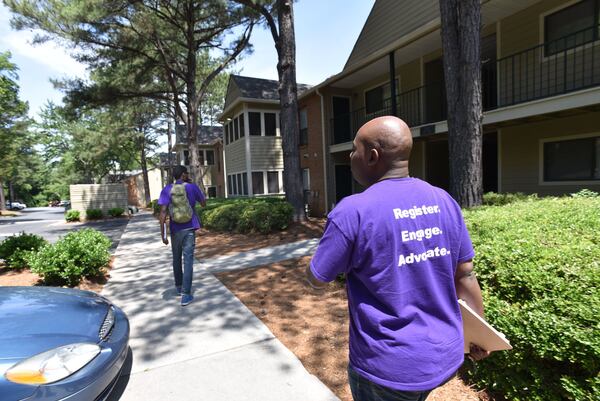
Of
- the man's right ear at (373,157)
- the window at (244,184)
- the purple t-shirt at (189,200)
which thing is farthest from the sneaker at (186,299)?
the window at (244,184)

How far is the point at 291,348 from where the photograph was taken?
135 inches

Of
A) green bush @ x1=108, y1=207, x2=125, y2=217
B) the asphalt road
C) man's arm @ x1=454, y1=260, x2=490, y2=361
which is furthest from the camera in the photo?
green bush @ x1=108, y1=207, x2=125, y2=217

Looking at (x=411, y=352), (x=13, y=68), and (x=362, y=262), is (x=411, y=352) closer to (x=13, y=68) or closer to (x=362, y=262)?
(x=362, y=262)

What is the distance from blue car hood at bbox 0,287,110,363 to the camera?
7.44 ft

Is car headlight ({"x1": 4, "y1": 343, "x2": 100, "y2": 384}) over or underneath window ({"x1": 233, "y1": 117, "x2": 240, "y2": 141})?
underneath

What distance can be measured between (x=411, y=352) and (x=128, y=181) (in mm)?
51786

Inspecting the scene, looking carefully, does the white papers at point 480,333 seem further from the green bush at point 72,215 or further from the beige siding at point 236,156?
the green bush at point 72,215

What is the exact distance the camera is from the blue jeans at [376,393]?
1304 millimetres

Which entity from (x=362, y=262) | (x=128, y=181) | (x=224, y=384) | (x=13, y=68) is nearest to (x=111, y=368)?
(x=224, y=384)

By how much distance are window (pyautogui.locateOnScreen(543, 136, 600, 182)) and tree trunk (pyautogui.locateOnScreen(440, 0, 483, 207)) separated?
4.30 meters

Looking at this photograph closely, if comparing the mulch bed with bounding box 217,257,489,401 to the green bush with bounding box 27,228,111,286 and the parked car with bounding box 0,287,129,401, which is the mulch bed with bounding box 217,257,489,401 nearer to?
the parked car with bounding box 0,287,129,401

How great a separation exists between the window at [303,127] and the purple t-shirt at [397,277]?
15344mm

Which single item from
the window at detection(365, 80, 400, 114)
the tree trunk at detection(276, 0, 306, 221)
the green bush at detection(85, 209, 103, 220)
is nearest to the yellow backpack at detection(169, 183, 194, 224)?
the tree trunk at detection(276, 0, 306, 221)

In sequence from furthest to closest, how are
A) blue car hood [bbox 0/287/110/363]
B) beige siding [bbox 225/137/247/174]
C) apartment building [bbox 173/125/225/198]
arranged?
apartment building [bbox 173/125/225/198] < beige siding [bbox 225/137/247/174] < blue car hood [bbox 0/287/110/363]
